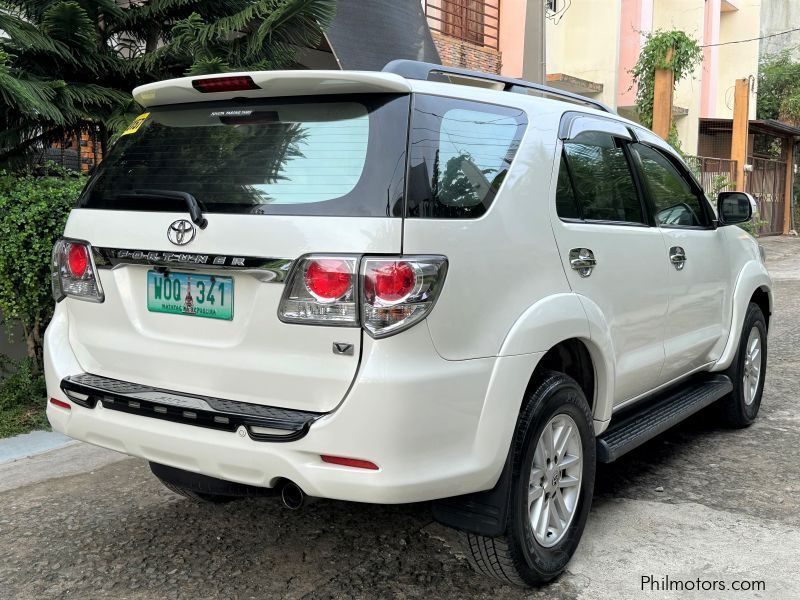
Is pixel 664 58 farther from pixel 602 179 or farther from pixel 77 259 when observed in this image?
pixel 77 259

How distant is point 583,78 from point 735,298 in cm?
1579

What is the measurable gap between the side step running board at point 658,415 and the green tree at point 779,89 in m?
25.9

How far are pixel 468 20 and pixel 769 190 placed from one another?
14.5 metres

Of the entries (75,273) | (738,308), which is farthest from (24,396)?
(738,308)

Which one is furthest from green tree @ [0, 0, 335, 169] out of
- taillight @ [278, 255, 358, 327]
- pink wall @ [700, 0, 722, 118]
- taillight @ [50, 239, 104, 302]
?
pink wall @ [700, 0, 722, 118]

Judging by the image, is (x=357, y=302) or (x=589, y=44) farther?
(x=589, y=44)

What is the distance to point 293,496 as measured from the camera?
2867mm

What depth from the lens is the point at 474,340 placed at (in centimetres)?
275

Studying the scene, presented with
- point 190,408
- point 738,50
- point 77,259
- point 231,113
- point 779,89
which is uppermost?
point 738,50

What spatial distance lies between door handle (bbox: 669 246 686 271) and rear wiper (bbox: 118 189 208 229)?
2362mm

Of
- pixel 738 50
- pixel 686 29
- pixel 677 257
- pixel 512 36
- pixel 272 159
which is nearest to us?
pixel 272 159

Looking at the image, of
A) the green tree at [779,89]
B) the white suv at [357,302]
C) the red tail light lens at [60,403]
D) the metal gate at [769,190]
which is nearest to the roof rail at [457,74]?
the white suv at [357,302]

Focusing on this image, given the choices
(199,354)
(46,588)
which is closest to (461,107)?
(199,354)

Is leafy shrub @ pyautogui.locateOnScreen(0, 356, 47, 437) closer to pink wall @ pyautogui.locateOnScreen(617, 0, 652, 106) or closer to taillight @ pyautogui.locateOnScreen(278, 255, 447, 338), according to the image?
taillight @ pyautogui.locateOnScreen(278, 255, 447, 338)
